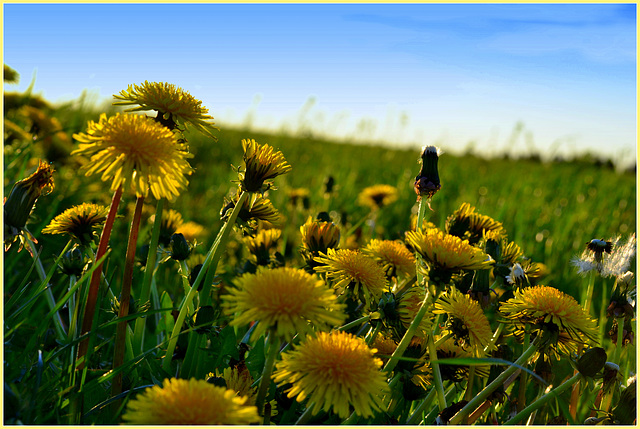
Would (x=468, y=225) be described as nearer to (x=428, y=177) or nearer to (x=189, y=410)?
(x=428, y=177)

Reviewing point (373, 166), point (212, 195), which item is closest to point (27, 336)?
point (212, 195)

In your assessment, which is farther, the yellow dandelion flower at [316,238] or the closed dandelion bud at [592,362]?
the yellow dandelion flower at [316,238]

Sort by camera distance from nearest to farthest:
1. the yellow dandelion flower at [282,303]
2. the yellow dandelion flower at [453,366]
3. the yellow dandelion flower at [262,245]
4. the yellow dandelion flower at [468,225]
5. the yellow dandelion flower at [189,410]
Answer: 1. the yellow dandelion flower at [189,410]
2. the yellow dandelion flower at [282,303]
3. the yellow dandelion flower at [453,366]
4. the yellow dandelion flower at [468,225]
5. the yellow dandelion flower at [262,245]

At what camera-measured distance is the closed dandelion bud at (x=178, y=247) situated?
46.0 inches

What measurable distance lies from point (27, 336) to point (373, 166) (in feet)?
13.0

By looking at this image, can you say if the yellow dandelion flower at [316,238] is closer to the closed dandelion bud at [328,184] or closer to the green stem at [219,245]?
the green stem at [219,245]

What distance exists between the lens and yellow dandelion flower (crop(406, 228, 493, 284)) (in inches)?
33.0

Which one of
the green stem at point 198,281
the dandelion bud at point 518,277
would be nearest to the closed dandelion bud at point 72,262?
the green stem at point 198,281

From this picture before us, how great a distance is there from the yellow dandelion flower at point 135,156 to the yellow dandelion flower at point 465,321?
532 mm

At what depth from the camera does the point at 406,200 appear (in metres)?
3.29

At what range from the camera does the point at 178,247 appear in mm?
1171

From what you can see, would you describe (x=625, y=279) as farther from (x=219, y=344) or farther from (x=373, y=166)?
(x=373, y=166)

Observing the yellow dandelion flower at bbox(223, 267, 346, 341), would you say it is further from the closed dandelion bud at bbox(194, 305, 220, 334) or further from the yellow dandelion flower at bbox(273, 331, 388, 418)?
the closed dandelion bud at bbox(194, 305, 220, 334)

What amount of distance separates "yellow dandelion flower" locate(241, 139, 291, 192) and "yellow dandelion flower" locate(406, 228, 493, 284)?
30cm
